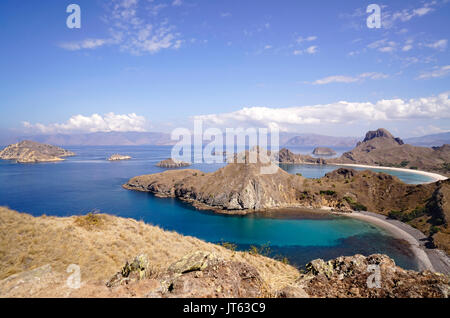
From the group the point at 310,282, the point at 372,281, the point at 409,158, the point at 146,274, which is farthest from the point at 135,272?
the point at 409,158

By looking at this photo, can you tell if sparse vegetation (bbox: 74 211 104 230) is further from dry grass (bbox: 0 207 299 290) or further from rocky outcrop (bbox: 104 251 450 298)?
rocky outcrop (bbox: 104 251 450 298)

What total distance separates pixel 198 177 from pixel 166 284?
7166 centimetres

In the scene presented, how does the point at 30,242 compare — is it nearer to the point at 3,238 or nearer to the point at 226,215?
the point at 3,238

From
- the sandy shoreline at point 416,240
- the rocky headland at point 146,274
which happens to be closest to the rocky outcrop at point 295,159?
the sandy shoreline at point 416,240

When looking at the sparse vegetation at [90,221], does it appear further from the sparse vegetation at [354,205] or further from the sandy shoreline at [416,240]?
the sparse vegetation at [354,205]

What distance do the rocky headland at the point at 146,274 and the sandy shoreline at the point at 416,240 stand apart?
36.1 meters

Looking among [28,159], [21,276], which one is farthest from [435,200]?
[28,159]

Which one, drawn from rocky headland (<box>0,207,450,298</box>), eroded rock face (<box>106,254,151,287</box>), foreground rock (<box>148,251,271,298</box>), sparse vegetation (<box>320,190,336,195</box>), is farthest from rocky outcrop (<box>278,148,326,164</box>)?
eroded rock face (<box>106,254,151,287</box>)

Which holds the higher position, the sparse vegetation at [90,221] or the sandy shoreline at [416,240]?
the sparse vegetation at [90,221]

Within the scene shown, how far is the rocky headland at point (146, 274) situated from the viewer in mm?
5156

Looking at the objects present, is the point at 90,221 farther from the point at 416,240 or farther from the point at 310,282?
the point at 416,240

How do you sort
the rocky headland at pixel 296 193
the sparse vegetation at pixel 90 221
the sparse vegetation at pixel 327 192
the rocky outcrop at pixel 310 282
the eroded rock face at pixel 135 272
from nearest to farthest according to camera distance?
the rocky outcrop at pixel 310 282, the eroded rock face at pixel 135 272, the sparse vegetation at pixel 90 221, the rocky headland at pixel 296 193, the sparse vegetation at pixel 327 192

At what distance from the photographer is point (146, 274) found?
6.70m

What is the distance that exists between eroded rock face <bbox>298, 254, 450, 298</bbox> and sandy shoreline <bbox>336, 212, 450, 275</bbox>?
35.3 metres
